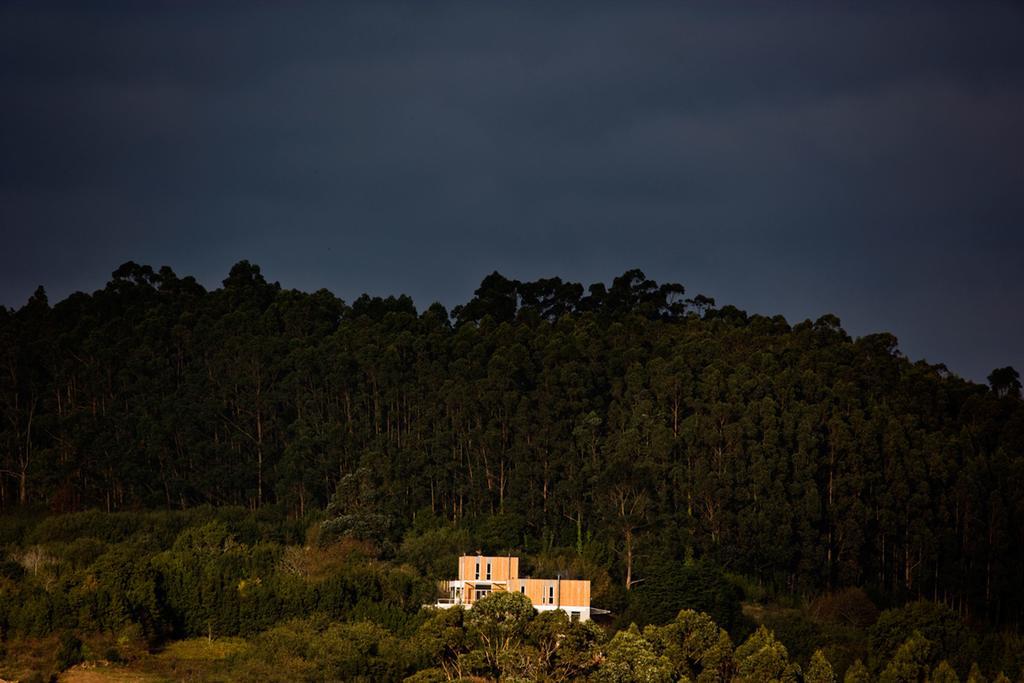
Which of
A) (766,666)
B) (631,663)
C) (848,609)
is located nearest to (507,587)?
(631,663)

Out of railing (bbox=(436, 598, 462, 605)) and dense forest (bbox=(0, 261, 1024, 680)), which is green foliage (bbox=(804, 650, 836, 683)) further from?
railing (bbox=(436, 598, 462, 605))

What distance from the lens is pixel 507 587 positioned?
212 feet

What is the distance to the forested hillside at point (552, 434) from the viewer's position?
7056 cm

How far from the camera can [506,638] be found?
54.1m

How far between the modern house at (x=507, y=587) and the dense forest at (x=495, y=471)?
152cm

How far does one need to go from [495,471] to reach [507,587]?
44.5 ft

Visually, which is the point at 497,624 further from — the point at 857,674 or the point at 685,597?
the point at 857,674

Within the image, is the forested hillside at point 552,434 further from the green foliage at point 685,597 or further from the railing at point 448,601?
the railing at point 448,601

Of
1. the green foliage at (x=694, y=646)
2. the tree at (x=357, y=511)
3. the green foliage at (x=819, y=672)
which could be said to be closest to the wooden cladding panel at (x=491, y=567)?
the tree at (x=357, y=511)

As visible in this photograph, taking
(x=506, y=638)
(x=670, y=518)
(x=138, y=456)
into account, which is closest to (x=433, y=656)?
(x=506, y=638)

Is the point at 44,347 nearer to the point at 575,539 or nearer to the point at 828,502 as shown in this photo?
the point at 575,539

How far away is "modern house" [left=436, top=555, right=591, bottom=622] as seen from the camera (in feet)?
208

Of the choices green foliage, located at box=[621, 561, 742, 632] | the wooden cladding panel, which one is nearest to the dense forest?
green foliage, located at box=[621, 561, 742, 632]

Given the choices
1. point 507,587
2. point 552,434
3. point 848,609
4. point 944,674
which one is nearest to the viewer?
point 944,674
